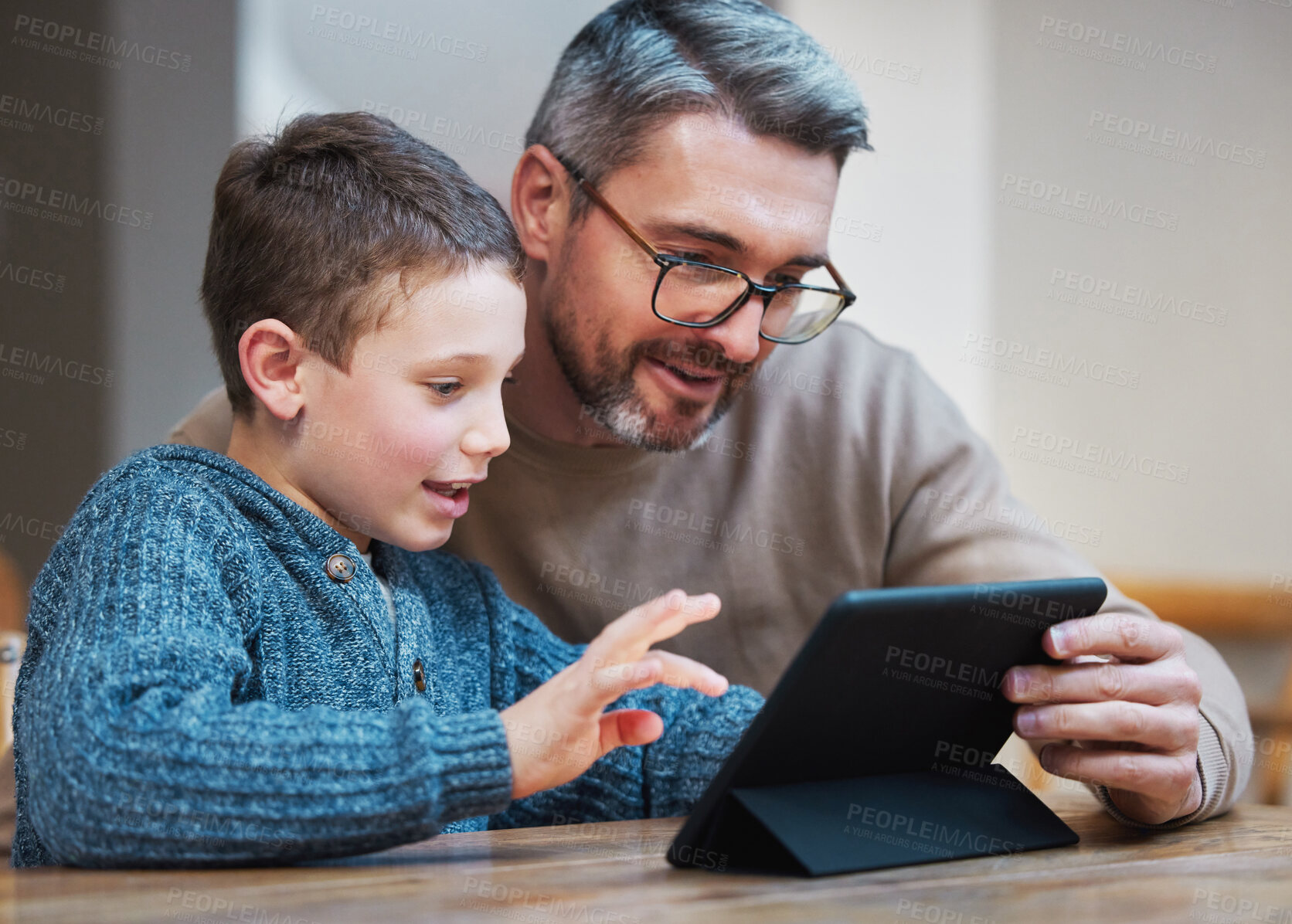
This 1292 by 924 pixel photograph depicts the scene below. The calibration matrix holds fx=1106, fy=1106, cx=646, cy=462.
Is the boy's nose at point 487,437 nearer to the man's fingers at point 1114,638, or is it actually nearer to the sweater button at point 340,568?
the sweater button at point 340,568

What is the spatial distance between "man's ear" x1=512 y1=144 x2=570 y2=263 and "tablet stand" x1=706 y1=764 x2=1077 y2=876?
0.81 m

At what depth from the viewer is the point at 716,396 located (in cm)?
137

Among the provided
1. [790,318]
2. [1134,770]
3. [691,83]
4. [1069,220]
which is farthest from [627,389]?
[1069,220]

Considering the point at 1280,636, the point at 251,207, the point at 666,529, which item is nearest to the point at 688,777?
the point at 666,529

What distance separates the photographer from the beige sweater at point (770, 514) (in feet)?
4.65

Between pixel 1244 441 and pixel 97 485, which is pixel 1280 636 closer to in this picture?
pixel 1244 441

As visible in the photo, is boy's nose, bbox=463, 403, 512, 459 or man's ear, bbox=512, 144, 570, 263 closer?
boy's nose, bbox=463, 403, 512, 459

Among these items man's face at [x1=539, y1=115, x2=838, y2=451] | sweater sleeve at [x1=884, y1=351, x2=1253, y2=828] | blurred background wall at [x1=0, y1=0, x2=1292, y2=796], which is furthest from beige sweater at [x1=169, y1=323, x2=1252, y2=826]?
blurred background wall at [x1=0, y1=0, x2=1292, y2=796]

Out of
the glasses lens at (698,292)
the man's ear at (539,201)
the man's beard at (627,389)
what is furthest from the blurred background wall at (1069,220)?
the glasses lens at (698,292)

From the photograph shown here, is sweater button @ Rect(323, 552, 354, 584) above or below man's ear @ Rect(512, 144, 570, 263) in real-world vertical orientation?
below

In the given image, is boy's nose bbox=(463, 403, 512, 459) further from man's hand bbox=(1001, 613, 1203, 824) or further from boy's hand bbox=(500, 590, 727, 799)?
man's hand bbox=(1001, 613, 1203, 824)

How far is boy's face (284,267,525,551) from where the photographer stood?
0.93 meters

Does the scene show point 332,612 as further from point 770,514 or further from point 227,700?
point 770,514

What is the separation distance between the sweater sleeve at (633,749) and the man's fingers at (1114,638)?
0.32 metres
